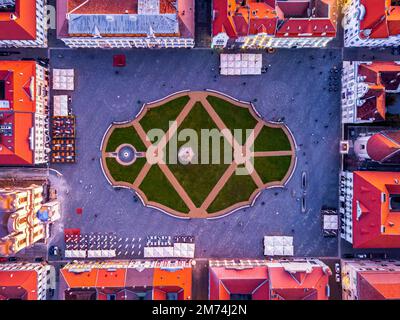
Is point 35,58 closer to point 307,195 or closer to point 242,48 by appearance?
point 242,48

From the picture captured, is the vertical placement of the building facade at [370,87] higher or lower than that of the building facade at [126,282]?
higher

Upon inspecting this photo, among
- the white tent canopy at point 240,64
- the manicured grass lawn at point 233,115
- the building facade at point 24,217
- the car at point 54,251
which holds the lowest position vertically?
the car at point 54,251

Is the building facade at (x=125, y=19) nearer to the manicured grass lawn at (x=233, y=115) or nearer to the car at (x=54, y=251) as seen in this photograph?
the manicured grass lawn at (x=233, y=115)

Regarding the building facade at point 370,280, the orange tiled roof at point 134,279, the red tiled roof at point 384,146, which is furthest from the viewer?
the orange tiled roof at point 134,279

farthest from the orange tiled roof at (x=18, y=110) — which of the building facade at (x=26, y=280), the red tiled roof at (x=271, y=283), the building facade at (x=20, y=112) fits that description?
the red tiled roof at (x=271, y=283)

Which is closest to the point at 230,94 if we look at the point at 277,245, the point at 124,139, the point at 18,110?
the point at 124,139

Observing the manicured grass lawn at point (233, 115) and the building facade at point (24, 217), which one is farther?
the manicured grass lawn at point (233, 115)

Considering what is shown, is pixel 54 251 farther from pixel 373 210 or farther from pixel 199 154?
pixel 373 210

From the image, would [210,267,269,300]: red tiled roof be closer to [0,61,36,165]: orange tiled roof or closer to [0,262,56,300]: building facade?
[0,262,56,300]: building facade
